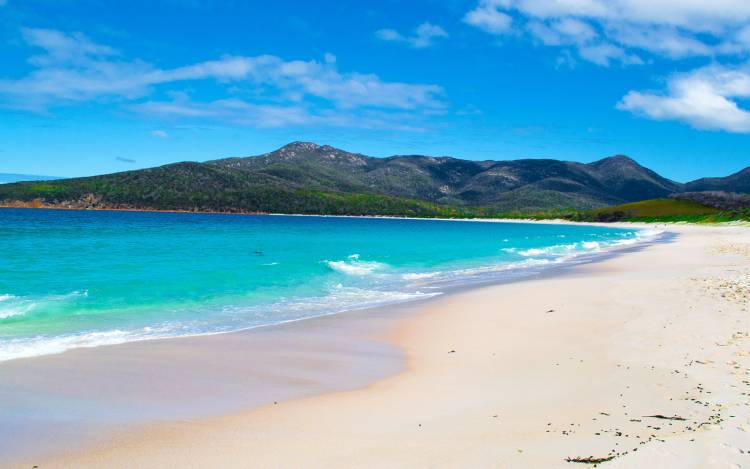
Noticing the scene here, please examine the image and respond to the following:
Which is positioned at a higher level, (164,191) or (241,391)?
(164,191)

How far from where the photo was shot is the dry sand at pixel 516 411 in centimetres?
572

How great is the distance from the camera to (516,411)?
23.5 ft

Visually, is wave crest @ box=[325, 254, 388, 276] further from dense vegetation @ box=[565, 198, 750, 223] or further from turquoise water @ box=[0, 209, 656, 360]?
dense vegetation @ box=[565, 198, 750, 223]

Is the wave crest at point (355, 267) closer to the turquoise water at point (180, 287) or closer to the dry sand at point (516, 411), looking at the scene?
the turquoise water at point (180, 287)

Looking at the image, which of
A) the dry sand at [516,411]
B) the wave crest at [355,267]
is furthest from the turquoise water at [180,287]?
the dry sand at [516,411]

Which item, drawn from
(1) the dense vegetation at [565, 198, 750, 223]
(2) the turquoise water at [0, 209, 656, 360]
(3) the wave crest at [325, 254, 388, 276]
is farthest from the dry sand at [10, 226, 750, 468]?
(1) the dense vegetation at [565, 198, 750, 223]

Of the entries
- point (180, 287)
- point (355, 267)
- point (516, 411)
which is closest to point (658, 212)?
point (355, 267)

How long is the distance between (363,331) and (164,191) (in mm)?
159612

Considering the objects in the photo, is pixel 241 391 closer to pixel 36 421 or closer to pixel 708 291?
pixel 36 421

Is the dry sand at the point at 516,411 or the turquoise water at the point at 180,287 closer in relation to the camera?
the dry sand at the point at 516,411

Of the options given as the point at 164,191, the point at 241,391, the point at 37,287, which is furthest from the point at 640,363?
the point at 164,191

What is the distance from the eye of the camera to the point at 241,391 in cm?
837

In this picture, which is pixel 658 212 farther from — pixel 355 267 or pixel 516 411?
pixel 516 411

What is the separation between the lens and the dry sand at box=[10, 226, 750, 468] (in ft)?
18.8
